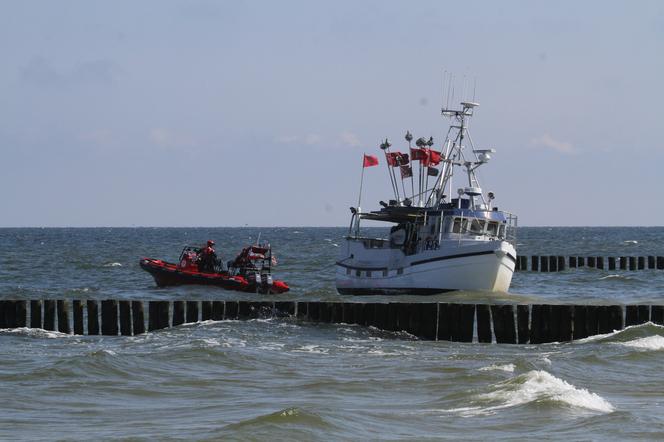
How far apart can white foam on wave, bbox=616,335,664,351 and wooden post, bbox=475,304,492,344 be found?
127 inches

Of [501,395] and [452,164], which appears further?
[452,164]

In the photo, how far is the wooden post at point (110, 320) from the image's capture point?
30781 millimetres

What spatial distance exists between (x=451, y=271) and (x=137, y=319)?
14265 millimetres

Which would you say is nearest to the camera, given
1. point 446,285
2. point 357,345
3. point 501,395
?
point 501,395

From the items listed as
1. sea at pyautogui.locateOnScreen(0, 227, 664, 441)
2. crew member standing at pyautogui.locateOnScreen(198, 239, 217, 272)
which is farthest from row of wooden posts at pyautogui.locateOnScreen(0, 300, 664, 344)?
crew member standing at pyautogui.locateOnScreen(198, 239, 217, 272)

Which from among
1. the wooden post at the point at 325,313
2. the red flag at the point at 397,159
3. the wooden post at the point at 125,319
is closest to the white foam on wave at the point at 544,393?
the wooden post at the point at 325,313

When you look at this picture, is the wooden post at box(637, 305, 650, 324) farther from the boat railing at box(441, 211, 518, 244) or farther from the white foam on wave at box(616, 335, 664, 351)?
the boat railing at box(441, 211, 518, 244)

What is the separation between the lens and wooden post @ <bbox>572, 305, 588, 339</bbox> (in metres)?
28.9

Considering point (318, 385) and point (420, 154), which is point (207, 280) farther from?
point (318, 385)

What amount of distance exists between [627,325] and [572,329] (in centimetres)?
134

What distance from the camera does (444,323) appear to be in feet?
96.4

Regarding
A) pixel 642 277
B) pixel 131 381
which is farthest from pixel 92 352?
pixel 642 277

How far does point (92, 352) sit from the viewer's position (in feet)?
82.4

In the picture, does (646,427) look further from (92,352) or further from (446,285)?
(446,285)
